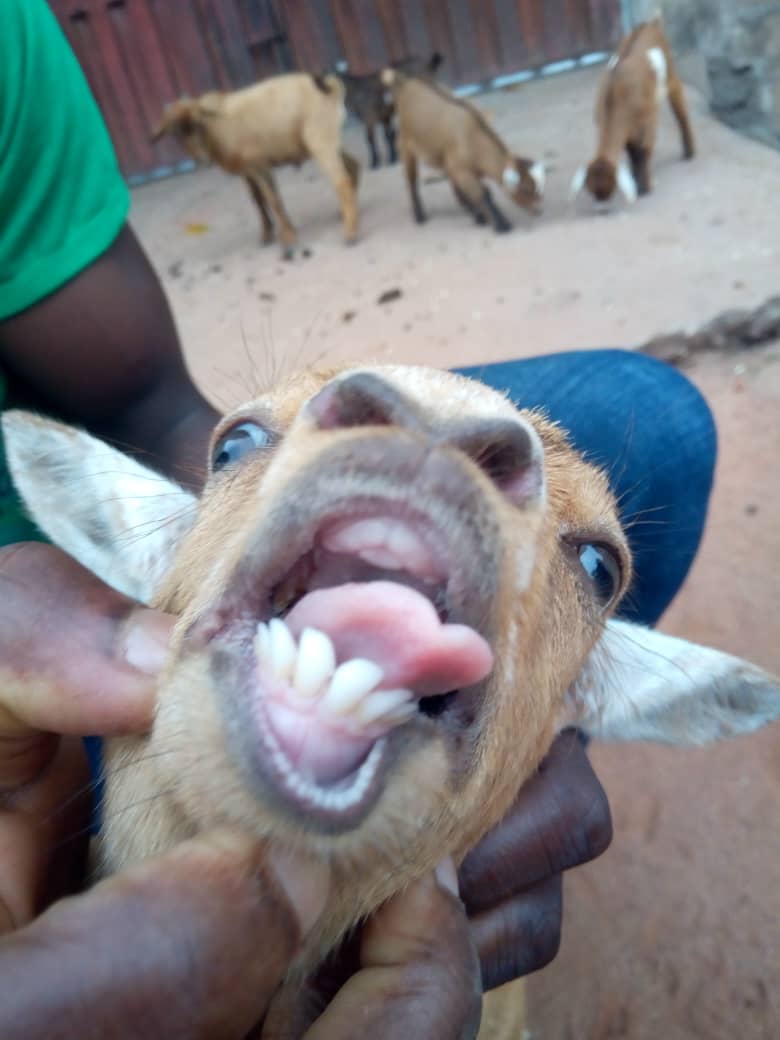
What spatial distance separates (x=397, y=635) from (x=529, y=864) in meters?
0.98

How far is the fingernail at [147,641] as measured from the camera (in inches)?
50.8

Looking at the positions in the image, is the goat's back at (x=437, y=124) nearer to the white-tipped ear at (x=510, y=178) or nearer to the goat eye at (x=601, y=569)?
the white-tipped ear at (x=510, y=178)

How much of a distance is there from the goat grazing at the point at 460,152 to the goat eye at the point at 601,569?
7264 millimetres

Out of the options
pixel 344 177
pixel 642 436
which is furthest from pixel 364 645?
pixel 344 177

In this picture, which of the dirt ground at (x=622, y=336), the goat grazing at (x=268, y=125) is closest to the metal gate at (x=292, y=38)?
the dirt ground at (x=622, y=336)

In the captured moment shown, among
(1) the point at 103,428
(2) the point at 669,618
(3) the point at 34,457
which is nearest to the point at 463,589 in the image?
(3) the point at 34,457

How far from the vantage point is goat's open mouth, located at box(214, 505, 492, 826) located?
3.20ft

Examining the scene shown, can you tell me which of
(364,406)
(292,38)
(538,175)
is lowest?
(538,175)

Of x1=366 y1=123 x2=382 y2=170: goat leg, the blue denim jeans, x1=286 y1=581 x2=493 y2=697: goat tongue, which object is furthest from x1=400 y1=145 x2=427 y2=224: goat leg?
x1=286 y1=581 x2=493 y2=697: goat tongue

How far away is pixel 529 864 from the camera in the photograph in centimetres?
172

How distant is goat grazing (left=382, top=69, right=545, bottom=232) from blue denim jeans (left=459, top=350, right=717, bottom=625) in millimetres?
6238

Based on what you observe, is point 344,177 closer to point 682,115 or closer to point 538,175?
point 538,175

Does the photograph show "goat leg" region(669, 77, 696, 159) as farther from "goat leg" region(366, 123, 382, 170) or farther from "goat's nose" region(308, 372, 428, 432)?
"goat's nose" region(308, 372, 428, 432)

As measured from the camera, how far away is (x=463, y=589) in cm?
109
